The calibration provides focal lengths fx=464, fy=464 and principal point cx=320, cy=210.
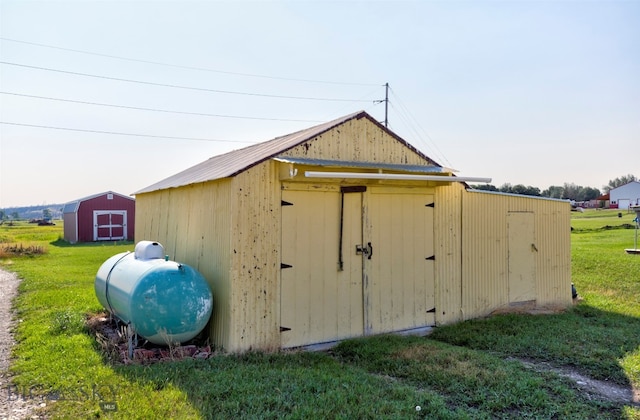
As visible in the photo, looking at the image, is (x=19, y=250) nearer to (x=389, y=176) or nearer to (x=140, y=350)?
(x=140, y=350)

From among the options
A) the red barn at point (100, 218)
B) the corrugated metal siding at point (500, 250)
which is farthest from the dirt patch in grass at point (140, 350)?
the red barn at point (100, 218)

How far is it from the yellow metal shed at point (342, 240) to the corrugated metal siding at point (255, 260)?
14 millimetres

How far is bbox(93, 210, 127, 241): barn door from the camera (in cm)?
2762

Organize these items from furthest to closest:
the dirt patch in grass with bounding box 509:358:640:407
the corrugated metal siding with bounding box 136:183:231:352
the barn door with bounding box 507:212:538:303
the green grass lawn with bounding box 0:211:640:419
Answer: the barn door with bounding box 507:212:538:303 → the corrugated metal siding with bounding box 136:183:231:352 → the dirt patch in grass with bounding box 509:358:640:407 → the green grass lawn with bounding box 0:211:640:419

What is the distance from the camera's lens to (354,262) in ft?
23.5

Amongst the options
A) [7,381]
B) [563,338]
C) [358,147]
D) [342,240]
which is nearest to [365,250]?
[342,240]

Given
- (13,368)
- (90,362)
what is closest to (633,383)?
(90,362)

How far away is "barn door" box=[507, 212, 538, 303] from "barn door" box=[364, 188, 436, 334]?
2079 millimetres

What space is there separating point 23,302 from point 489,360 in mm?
9226

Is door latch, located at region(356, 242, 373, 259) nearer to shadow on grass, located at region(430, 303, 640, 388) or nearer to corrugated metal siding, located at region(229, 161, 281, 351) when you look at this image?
corrugated metal siding, located at region(229, 161, 281, 351)

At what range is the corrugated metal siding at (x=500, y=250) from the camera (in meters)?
8.45

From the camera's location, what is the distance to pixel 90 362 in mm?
5520

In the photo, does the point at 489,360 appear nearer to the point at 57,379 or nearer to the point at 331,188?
the point at 331,188

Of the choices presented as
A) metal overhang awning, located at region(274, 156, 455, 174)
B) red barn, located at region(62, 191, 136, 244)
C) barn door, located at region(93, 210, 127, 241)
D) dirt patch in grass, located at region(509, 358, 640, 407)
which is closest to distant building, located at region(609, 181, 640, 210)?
red barn, located at region(62, 191, 136, 244)
